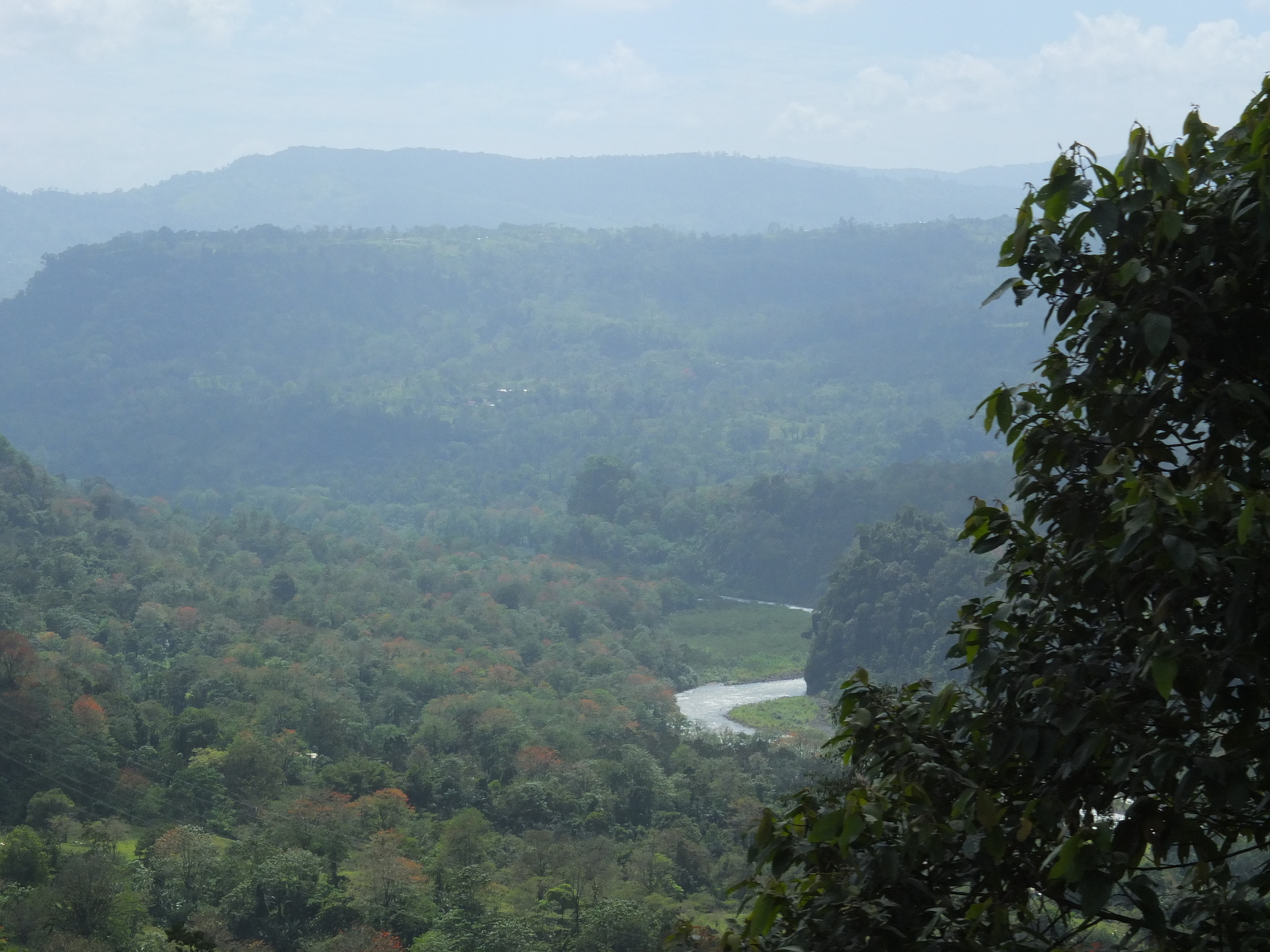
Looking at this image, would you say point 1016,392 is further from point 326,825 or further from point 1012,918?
point 326,825

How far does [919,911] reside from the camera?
2.55m

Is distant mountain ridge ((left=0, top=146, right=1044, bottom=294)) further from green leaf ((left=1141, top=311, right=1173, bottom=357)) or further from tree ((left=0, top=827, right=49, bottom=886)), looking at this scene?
green leaf ((left=1141, top=311, right=1173, bottom=357))

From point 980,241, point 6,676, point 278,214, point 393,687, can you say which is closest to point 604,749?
point 393,687

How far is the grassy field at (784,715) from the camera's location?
31641mm

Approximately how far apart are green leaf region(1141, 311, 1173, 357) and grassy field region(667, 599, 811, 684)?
121 feet

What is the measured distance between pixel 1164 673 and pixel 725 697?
115 ft

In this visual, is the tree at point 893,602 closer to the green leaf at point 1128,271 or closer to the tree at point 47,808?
the tree at point 47,808

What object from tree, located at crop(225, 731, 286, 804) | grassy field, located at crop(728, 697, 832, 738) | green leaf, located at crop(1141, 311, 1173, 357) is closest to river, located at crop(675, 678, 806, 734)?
grassy field, located at crop(728, 697, 832, 738)

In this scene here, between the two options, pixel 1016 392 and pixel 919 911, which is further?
pixel 1016 392

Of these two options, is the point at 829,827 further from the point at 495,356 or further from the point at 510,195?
the point at 510,195

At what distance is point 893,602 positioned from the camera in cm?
3588

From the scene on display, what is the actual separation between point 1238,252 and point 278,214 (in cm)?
18270

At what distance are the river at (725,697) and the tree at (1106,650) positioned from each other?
2995 centimetres

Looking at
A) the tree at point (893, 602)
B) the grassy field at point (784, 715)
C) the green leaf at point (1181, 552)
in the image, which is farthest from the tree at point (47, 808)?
the tree at point (893, 602)
